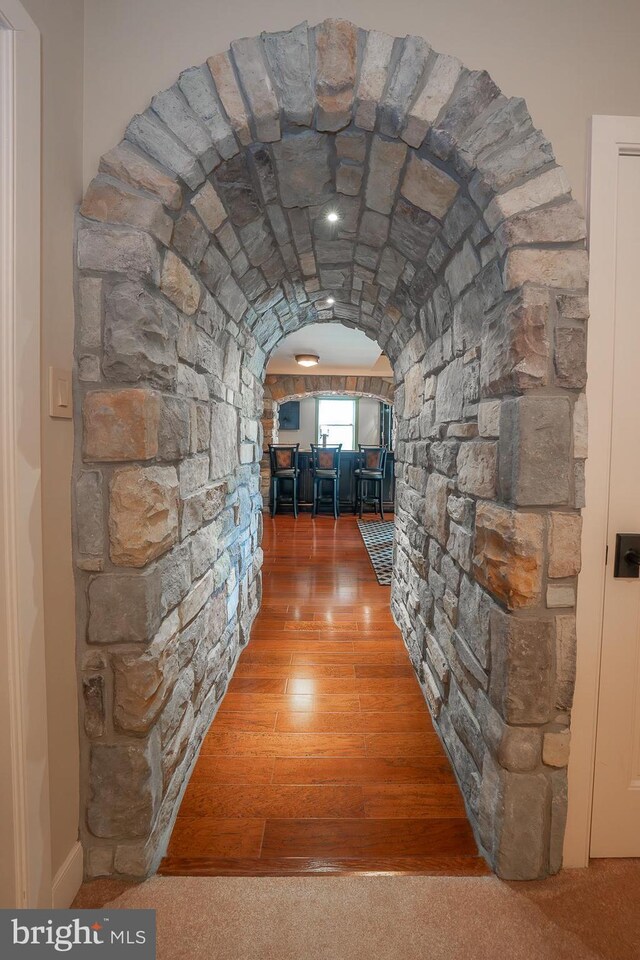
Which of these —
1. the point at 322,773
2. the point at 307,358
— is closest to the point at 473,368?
the point at 322,773

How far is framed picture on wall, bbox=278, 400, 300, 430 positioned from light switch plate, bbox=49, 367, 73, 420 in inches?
377

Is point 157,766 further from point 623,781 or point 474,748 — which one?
point 623,781

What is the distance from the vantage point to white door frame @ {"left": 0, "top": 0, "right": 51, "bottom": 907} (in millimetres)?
995

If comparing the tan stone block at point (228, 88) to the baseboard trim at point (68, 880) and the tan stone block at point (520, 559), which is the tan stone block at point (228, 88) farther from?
the baseboard trim at point (68, 880)

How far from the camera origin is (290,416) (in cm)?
1084

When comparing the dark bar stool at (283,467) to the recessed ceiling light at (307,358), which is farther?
the dark bar stool at (283,467)

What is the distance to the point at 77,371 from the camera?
1.23 meters

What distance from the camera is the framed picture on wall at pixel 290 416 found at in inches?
424

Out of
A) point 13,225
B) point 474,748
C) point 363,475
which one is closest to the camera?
point 13,225

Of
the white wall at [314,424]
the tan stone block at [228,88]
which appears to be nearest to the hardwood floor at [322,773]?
the tan stone block at [228,88]

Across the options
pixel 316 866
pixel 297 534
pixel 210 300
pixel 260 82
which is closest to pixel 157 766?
pixel 316 866

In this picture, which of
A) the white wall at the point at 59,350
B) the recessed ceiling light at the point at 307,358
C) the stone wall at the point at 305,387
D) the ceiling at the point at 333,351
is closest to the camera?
the white wall at the point at 59,350

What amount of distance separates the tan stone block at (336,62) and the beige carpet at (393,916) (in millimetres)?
2183

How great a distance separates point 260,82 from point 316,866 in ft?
7.38
